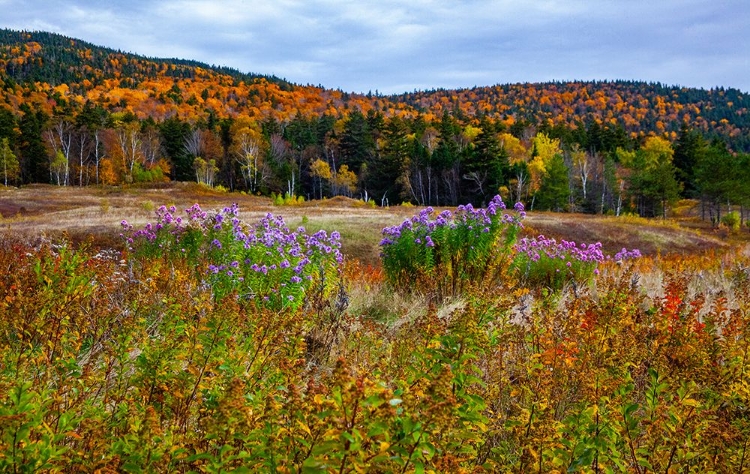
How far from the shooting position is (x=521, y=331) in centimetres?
346

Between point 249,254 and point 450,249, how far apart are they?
317 cm

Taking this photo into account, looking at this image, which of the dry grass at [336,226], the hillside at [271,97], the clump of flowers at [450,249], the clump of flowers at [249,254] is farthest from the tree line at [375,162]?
the clump of flowers at [249,254]

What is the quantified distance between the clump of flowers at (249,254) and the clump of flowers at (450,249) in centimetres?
131

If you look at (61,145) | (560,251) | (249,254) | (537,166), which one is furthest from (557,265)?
(61,145)

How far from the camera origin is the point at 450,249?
779cm

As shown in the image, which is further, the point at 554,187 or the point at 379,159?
the point at 379,159

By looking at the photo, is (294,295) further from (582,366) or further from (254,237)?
(582,366)

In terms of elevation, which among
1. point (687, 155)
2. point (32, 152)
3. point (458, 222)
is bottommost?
point (458, 222)

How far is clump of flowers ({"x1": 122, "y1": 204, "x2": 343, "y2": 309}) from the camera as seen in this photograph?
5434 millimetres

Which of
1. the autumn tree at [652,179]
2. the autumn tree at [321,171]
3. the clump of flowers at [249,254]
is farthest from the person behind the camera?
the autumn tree at [321,171]

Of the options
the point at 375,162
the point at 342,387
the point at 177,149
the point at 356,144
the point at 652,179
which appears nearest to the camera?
the point at 342,387

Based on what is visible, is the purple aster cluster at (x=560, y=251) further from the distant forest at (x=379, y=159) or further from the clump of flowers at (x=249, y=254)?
the distant forest at (x=379, y=159)

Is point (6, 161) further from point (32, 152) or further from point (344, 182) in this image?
point (344, 182)

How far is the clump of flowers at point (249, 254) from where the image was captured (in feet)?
17.8
